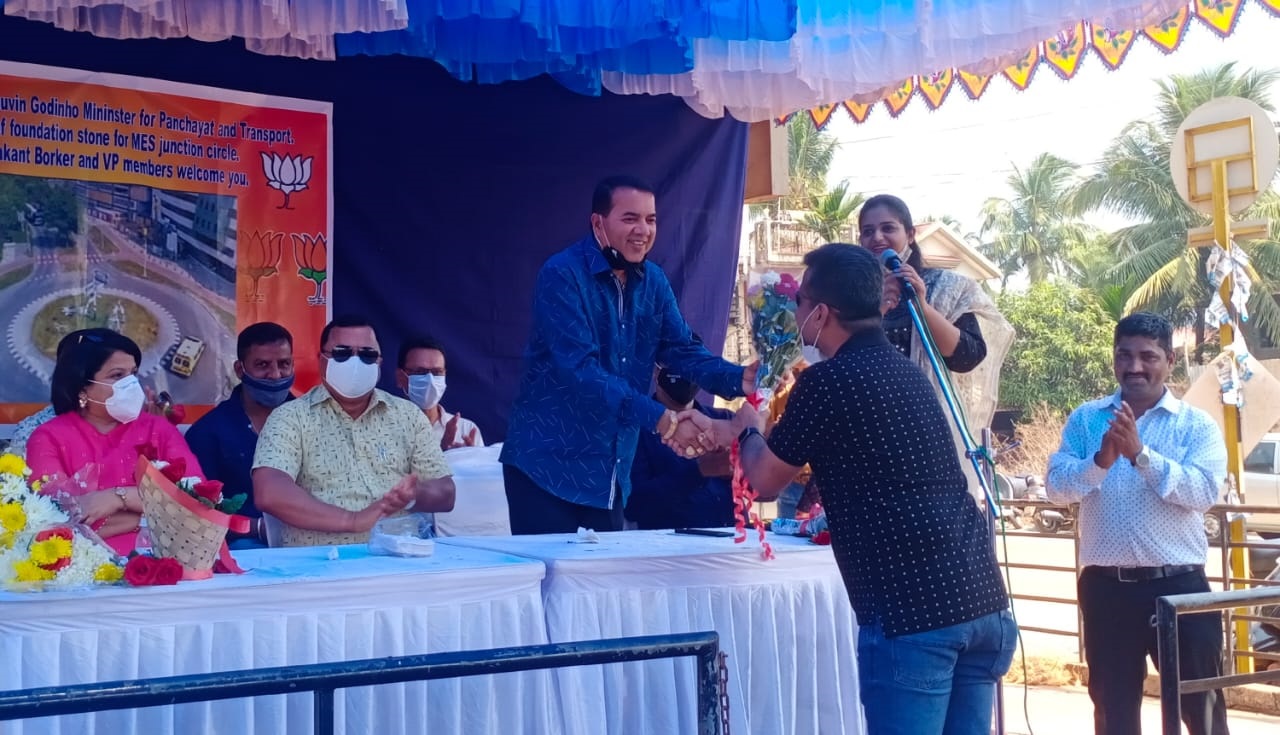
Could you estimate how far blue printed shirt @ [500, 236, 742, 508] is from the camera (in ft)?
12.3

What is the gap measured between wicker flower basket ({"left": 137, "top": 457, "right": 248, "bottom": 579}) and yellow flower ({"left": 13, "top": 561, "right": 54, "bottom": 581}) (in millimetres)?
263

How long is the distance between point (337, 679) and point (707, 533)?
2154 millimetres

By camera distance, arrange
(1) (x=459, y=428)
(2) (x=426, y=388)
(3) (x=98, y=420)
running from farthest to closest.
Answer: (1) (x=459, y=428), (2) (x=426, y=388), (3) (x=98, y=420)

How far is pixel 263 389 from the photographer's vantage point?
4895 mm

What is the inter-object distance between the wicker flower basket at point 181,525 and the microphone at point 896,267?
5.89 feet

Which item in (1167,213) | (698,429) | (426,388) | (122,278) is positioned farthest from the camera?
(1167,213)

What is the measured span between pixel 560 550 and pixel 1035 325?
30519mm

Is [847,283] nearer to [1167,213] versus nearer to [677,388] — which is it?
[677,388]

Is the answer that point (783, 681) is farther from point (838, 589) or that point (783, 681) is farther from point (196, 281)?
point (196, 281)

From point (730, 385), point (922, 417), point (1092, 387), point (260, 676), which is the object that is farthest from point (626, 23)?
point (1092, 387)

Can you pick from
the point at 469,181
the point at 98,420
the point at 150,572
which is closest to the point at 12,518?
the point at 150,572

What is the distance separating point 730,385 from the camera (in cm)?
379

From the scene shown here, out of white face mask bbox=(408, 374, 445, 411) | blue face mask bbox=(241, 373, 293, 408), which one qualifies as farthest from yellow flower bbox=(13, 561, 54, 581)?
white face mask bbox=(408, 374, 445, 411)

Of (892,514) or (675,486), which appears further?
(675,486)
